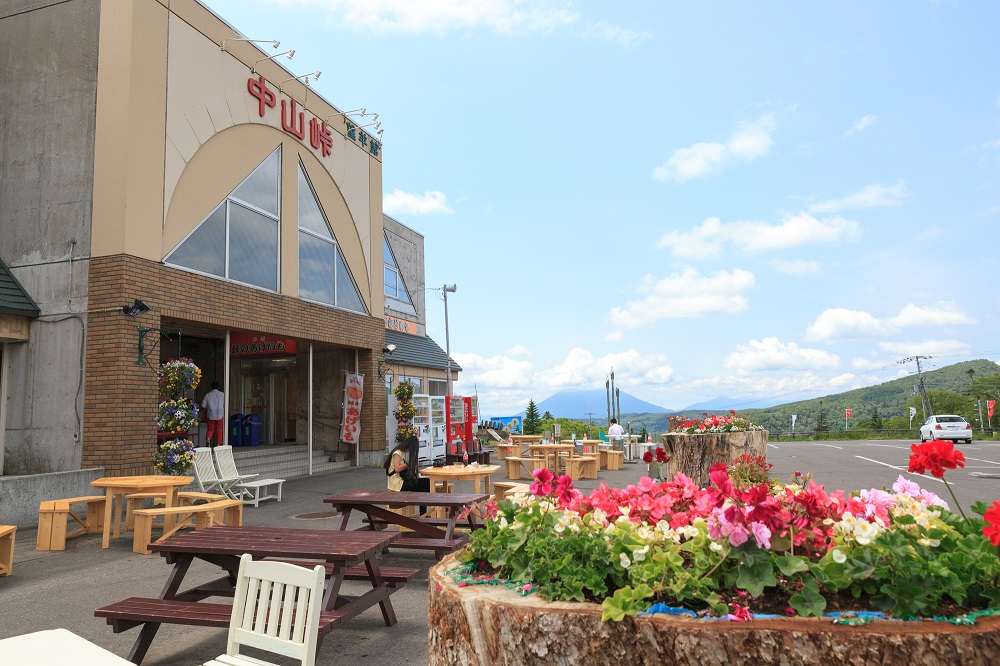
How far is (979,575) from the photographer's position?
188cm

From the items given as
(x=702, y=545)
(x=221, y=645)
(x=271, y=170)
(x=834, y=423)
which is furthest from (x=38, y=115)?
(x=834, y=423)

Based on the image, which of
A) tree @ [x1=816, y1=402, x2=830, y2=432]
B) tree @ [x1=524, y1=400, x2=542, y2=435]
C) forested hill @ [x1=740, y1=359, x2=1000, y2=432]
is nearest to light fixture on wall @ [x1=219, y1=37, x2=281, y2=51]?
tree @ [x1=524, y1=400, x2=542, y2=435]

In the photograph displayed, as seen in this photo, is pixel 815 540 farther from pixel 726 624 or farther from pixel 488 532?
pixel 488 532

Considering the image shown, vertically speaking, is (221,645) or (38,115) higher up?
(38,115)

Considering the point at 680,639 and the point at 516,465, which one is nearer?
the point at 680,639

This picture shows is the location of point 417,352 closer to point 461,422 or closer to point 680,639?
point 461,422

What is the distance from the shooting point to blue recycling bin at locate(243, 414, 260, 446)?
57.6 ft

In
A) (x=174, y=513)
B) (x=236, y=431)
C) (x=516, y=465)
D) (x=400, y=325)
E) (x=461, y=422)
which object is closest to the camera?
(x=174, y=513)

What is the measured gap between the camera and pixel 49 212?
10.4 metres

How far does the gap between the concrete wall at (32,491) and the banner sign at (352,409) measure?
23.4ft

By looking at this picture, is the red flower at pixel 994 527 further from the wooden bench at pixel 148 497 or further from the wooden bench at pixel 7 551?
the wooden bench at pixel 148 497

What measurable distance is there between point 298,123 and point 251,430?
8.53 metres

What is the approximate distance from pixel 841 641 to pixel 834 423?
11237 centimetres

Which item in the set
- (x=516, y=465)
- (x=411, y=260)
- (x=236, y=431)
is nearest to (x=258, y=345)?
(x=236, y=431)
